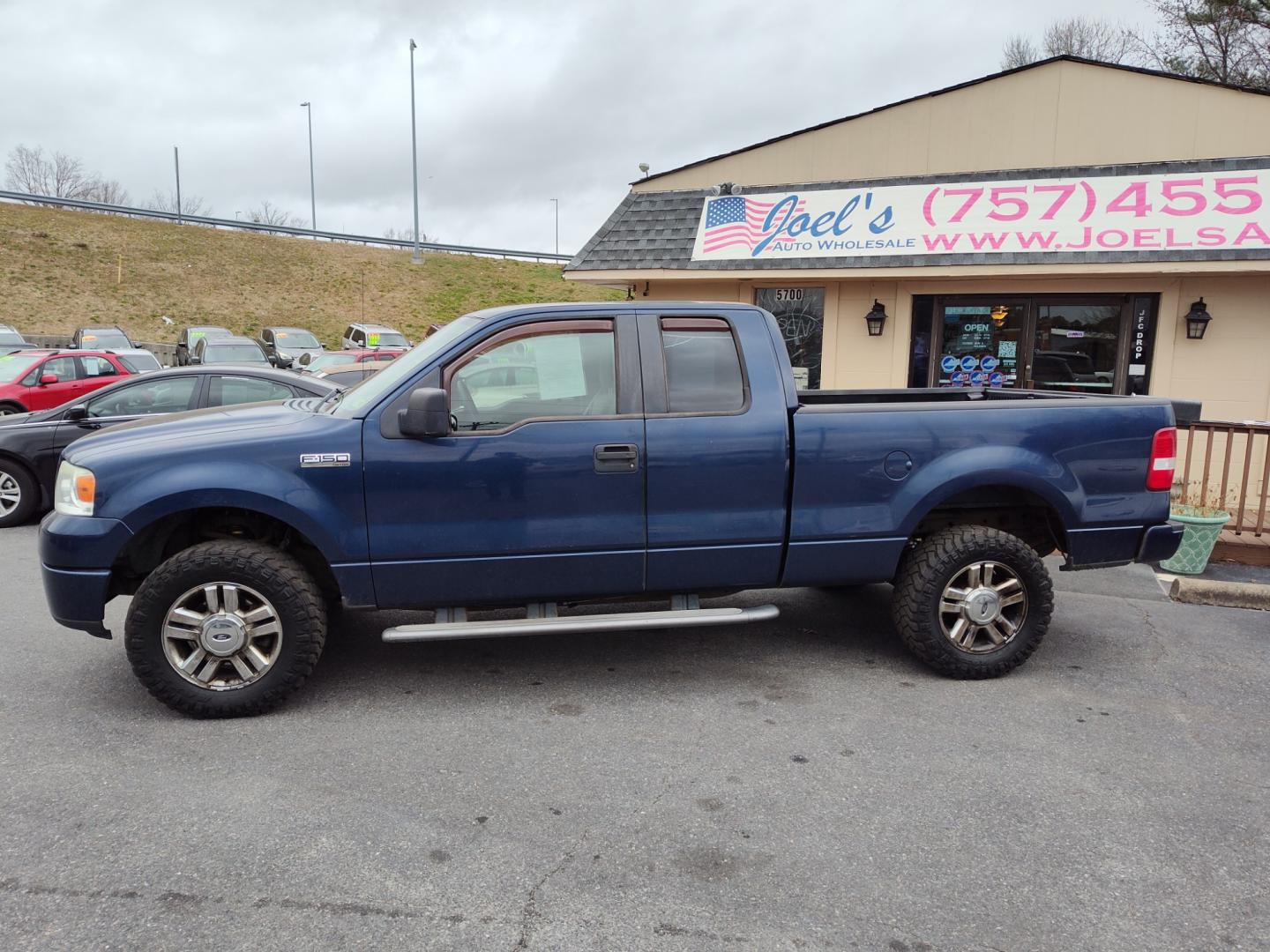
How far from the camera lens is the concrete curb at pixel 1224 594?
6328 millimetres

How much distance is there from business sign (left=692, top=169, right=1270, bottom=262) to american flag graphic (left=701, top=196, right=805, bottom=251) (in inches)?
0.5

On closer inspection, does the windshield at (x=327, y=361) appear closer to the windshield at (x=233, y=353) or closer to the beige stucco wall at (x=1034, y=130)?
the windshield at (x=233, y=353)

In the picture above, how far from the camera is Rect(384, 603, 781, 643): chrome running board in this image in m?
4.23

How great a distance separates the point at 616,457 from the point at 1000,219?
289 inches

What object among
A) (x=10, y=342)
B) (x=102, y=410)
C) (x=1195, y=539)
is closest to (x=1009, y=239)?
(x=1195, y=539)

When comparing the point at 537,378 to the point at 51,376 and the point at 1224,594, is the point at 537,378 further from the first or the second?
the point at 51,376

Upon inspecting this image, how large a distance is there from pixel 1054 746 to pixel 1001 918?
4.67ft

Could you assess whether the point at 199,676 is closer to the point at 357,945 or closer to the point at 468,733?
the point at 468,733

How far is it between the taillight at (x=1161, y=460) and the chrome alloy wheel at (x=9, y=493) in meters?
9.38

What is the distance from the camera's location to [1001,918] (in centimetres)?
278

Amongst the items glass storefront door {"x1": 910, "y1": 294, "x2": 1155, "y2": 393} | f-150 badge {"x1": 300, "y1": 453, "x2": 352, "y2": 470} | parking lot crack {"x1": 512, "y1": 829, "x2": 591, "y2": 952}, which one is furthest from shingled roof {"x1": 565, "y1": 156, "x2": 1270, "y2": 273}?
parking lot crack {"x1": 512, "y1": 829, "x2": 591, "y2": 952}

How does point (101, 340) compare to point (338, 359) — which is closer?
point (338, 359)

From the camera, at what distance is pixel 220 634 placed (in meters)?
4.14

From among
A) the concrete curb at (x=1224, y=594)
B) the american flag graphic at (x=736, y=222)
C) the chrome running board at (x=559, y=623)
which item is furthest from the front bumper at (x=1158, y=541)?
the american flag graphic at (x=736, y=222)
